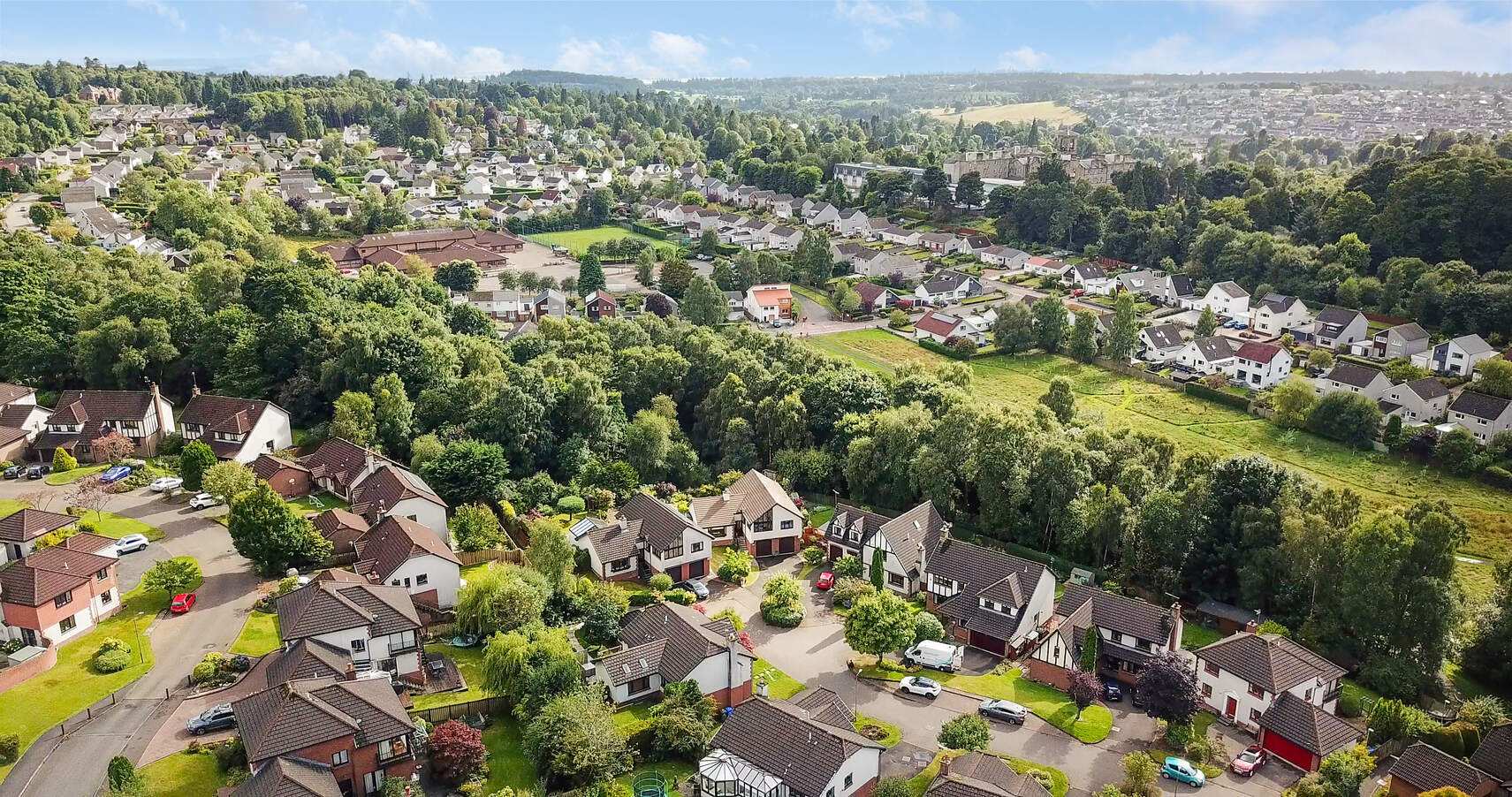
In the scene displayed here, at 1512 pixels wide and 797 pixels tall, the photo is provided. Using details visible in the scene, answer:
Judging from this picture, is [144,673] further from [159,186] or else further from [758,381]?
[159,186]

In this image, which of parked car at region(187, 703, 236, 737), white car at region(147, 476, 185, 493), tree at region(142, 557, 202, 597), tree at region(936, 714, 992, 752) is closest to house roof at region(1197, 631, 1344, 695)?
tree at region(936, 714, 992, 752)

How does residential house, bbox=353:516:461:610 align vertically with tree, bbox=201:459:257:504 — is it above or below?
below

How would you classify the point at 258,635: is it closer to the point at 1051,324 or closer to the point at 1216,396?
the point at 1216,396

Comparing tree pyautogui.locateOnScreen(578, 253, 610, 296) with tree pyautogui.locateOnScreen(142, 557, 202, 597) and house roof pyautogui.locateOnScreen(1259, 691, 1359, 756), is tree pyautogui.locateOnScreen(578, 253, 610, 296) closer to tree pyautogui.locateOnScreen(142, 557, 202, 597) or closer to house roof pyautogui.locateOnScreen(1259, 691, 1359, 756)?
tree pyautogui.locateOnScreen(142, 557, 202, 597)

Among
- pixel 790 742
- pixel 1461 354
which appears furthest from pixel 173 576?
pixel 1461 354

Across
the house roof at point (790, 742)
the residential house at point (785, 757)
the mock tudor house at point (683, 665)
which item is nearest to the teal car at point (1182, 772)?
the residential house at point (785, 757)

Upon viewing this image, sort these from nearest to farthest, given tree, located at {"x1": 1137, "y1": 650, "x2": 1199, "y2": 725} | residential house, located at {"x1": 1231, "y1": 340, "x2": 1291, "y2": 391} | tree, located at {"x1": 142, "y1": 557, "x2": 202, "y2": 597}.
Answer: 1. tree, located at {"x1": 1137, "y1": 650, "x2": 1199, "y2": 725}
2. tree, located at {"x1": 142, "y1": 557, "x2": 202, "y2": 597}
3. residential house, located at {"x1": 1231, "y1": 340, "x2": 1291, "y2": 391}

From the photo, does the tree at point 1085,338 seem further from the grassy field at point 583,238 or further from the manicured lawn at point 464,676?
the manicured lawn at point 464,676
